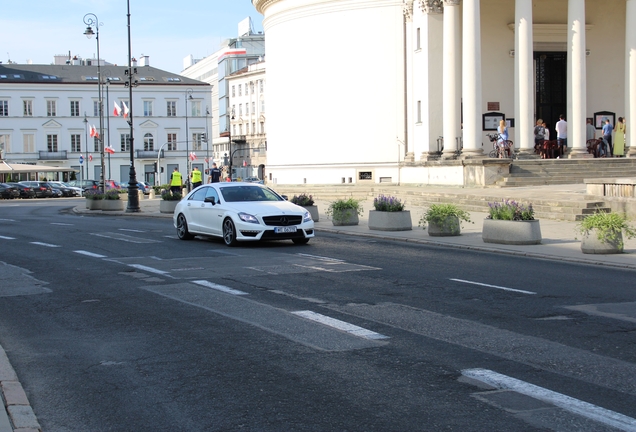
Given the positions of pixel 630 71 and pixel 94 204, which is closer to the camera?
pixel 630 71

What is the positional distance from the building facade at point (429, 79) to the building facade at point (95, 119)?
180 ft

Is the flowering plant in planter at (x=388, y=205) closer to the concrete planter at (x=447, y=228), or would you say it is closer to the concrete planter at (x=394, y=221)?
the concrete planter at (x=394, y=221)

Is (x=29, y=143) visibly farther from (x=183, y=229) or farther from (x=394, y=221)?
(x=394, y=221)

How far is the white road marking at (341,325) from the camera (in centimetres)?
869

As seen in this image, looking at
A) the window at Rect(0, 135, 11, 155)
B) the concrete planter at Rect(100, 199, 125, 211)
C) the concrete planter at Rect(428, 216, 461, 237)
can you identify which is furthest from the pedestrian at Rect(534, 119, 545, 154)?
the window at Rect(0, 135, 11, 155)

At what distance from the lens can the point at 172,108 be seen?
113m

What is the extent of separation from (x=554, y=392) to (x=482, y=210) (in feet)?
74.7

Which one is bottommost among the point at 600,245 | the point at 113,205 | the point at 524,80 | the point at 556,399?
the point at 556,399

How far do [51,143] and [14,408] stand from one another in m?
107

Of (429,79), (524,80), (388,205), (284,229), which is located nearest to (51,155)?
(429,79)

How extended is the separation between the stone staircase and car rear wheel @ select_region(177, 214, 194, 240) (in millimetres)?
15101

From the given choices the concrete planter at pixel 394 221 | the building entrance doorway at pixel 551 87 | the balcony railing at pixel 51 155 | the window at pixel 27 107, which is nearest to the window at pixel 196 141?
the balcony railing at pixel 51 155

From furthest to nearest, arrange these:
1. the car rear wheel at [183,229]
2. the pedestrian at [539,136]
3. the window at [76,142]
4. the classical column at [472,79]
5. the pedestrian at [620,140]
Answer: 1. the window at [76,142]
2. the pedestrian at [539,136]
3. the pedestrian at [620,140]
4. the classical column at [472,79]
5. the car rear wheel at [183,229]

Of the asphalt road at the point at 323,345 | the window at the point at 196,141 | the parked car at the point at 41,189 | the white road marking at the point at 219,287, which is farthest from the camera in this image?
the window at the point at 196,141
